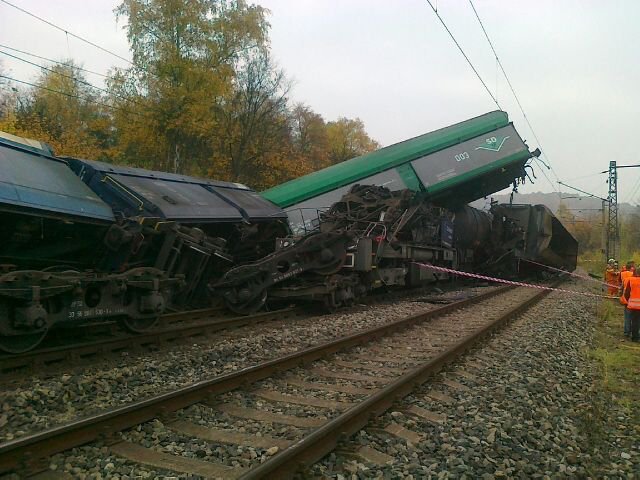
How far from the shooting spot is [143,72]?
23797 mm

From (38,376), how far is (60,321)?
891 mm

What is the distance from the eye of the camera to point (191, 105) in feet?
75.4

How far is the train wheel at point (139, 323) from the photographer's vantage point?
711cm

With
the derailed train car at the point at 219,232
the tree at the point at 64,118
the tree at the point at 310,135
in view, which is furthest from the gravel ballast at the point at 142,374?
the tree at the point at 310,135

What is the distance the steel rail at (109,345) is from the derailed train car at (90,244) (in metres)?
0.21

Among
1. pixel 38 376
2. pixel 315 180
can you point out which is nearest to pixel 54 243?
pixel 38 376

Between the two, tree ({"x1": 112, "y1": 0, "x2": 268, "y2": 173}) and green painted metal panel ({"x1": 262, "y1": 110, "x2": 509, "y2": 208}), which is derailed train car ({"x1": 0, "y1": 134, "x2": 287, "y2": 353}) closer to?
green painted metal panel ({"x1": 262, "y1": 110, "x2": 509, "y2": 208})

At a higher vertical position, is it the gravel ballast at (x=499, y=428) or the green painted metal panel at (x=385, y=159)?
the green painted metal panel at (x=385, y=159)

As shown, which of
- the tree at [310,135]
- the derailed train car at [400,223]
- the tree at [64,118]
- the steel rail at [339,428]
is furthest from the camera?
the tree at [310,135]

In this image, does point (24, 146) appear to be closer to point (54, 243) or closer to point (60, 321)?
point (54, 243)

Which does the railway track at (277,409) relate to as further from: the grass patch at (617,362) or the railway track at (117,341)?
the railway track at (117,341)

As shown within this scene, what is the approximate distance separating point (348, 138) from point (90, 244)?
51702 millimetres

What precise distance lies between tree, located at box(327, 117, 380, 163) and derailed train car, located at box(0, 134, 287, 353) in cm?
4377

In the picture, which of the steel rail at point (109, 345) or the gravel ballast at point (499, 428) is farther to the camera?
the steel rail at point (109, 345)
